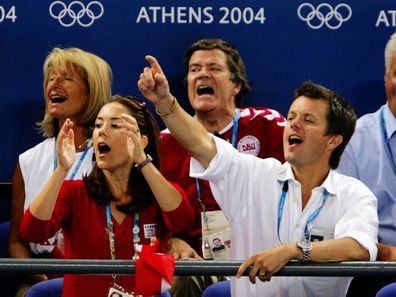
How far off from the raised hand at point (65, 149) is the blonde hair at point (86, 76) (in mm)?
866

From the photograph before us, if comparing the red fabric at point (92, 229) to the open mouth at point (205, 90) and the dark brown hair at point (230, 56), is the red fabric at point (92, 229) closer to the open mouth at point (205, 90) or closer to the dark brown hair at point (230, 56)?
the open mouth at point (205, 90)

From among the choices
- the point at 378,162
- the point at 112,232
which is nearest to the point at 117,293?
the point at 112,232

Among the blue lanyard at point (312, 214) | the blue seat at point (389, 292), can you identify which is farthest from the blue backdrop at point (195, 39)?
the blue seat at point (389, 292)

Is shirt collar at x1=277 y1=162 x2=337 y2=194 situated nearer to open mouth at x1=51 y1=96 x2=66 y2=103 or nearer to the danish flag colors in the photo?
the danish flag colors

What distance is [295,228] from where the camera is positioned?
11.7ft

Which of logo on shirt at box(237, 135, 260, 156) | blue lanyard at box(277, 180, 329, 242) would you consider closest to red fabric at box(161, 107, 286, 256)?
logo on shirt at box(237, 135, 260, 156)

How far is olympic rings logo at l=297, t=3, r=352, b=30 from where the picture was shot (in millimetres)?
4828

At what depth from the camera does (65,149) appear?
3592 mm

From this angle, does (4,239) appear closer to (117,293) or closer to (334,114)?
(117,293)

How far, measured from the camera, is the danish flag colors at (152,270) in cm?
316

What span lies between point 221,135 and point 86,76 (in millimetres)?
692

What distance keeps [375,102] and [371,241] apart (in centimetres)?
159

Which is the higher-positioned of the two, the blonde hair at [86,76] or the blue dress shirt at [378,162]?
the blonde hair at [86,76]

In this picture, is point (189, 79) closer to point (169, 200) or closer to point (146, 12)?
point (146, 12)
